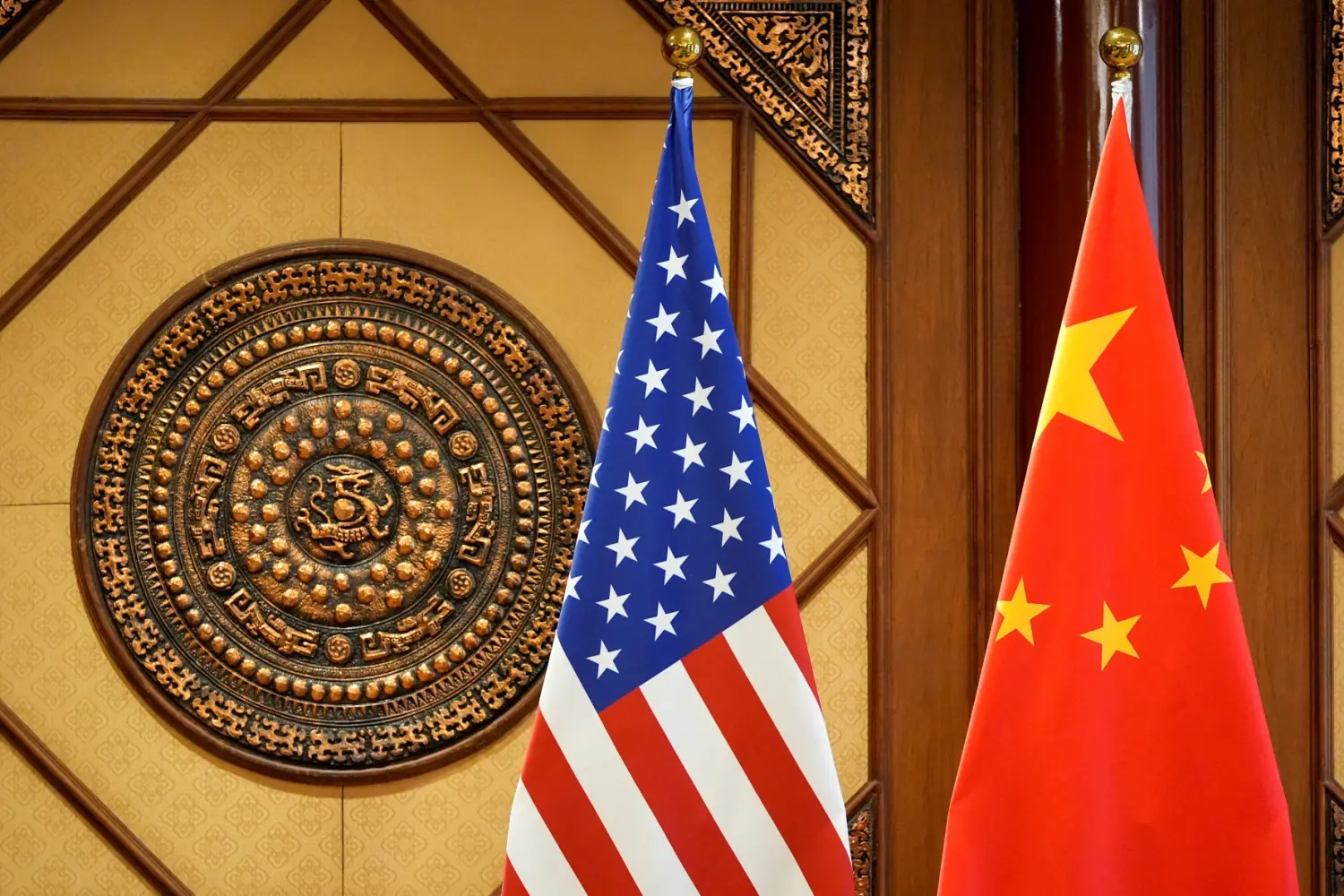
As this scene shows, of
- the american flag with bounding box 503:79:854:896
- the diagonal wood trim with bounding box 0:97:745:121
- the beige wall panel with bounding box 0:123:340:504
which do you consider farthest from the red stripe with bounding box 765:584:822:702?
the beige wall panel with bounding box 0:123:340:504

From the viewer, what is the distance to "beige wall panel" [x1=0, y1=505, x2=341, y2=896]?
7.80ft

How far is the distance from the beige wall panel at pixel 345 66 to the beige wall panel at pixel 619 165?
26cm

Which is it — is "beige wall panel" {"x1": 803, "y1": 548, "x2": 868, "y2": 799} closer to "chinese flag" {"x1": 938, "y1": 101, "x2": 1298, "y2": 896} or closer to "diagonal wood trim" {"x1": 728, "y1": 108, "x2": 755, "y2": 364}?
"diagonal wood trim" {"x1": 728, "y1": 108, "x2": 755, "y2": 364}

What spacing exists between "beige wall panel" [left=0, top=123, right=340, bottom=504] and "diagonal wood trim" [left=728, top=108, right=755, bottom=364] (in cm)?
Answer: 83

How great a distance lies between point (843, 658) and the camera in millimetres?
2412

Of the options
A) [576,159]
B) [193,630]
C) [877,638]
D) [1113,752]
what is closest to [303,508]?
[193,630]

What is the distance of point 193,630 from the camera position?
94.0 inches

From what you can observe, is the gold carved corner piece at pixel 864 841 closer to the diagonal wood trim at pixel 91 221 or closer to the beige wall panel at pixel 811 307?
the beige wall panel at pixel 811 307

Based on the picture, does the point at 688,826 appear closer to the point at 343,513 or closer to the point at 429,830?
the point at 429,830

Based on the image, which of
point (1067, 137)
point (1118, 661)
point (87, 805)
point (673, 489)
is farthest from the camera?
point (87, 805)

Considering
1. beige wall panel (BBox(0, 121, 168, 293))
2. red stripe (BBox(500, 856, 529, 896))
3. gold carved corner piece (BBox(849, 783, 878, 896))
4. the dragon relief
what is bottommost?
gold carved corner piece (BBox(849, 783, 878, 896))

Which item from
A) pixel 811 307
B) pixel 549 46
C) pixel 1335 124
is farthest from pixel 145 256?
pixel 1335 124

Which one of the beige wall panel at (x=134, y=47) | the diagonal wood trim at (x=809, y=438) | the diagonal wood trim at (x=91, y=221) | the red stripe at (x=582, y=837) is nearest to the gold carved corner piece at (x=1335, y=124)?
the diagonal wood trim at (x=809, y=438)

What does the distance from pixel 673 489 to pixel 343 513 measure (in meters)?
0.82
